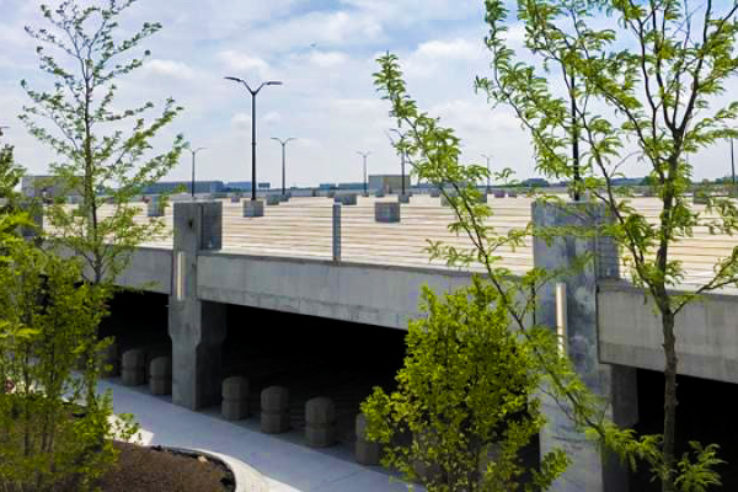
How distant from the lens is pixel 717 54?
4.41 meters

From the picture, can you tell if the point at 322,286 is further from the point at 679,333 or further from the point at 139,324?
the point at 139,324

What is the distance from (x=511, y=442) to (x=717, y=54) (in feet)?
11.1

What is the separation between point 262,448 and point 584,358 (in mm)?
6958

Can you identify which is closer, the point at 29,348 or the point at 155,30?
the point at 29,348

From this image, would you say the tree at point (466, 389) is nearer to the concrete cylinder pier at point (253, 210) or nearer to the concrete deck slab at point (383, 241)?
the concrete deck slab at point (383, 241)

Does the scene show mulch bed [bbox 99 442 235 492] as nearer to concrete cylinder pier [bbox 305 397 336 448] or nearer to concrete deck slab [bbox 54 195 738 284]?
concrete cylinder pier [bbox 305 397 336 448]

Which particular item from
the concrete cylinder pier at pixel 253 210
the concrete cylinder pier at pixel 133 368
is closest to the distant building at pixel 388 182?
the concrete cylinder pier at pixel 253 210

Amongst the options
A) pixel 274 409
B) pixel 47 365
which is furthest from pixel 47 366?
pixel 274 409

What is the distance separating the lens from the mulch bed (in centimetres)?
950

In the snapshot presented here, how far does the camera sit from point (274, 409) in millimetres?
13539

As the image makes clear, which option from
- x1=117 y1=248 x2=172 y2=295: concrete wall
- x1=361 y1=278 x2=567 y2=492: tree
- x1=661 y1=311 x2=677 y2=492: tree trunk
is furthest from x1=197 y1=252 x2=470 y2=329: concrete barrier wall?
x1=661 y1=311 x2=677 y2=492: tree trunk

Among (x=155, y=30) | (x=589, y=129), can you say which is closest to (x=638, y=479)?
(x=589, y=129)

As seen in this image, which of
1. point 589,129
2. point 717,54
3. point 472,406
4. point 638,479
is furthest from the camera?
point 638,479

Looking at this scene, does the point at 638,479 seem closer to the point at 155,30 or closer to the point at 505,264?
the point at 505,264
